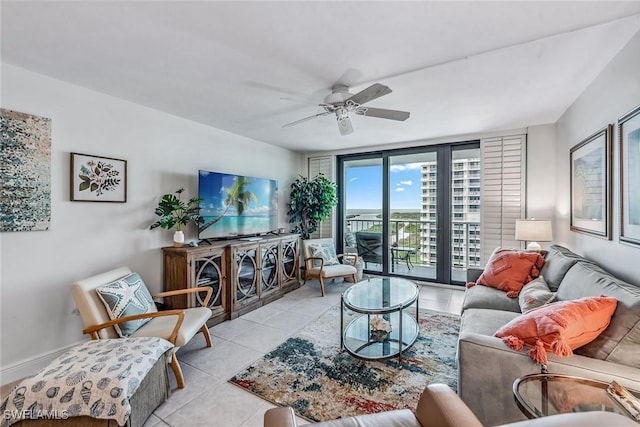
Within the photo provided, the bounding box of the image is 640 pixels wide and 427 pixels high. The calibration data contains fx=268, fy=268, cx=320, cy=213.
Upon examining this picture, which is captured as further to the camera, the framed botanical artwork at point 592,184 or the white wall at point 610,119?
the framed botanical artwork at point 592,184

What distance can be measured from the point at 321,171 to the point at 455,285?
2.99 m

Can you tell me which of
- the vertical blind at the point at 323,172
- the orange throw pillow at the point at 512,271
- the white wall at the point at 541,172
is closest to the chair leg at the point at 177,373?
the orange throw pillow at the point at 512,271

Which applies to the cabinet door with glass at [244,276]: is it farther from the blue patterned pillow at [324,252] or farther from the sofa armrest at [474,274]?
the sofa armrest at [474,274]

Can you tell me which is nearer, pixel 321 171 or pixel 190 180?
pixel 190 180

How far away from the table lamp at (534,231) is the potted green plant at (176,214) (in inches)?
147

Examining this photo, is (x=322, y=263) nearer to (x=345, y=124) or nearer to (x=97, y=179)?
(x=345, y=124)

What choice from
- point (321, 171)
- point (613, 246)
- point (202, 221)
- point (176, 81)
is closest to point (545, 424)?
point (613, 246)

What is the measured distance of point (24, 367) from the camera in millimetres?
2039

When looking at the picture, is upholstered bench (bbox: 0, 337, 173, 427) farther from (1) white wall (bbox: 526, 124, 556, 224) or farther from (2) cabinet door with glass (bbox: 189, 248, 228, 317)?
(1) white wall (bbox: 526, 124, 556, 224)

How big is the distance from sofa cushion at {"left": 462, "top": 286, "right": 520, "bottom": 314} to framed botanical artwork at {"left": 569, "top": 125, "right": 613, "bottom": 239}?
2.75 feet

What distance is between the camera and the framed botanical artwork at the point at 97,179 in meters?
2.31

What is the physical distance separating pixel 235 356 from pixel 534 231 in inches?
136

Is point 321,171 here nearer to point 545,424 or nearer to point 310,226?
point 310,226

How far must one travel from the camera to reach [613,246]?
1.95m
